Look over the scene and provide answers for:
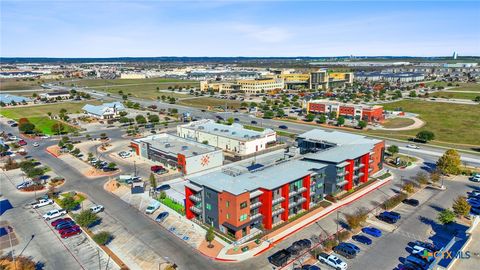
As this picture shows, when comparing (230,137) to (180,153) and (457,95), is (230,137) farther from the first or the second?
(457,95)

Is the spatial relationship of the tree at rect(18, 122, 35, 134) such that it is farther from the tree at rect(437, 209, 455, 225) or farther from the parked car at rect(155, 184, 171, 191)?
the tree at rect(437, 209, 455, 225)

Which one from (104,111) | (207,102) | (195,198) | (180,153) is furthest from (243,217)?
(207,102)

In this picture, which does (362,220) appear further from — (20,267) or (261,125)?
(261,125)

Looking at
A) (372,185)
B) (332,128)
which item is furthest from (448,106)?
(372,185)

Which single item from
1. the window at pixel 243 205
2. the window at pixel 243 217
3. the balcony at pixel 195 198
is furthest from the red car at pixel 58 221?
the window at pixel 243 205

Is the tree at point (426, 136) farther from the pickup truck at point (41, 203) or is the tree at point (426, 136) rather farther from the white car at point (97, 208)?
the pickup truck at point (41, 203)
